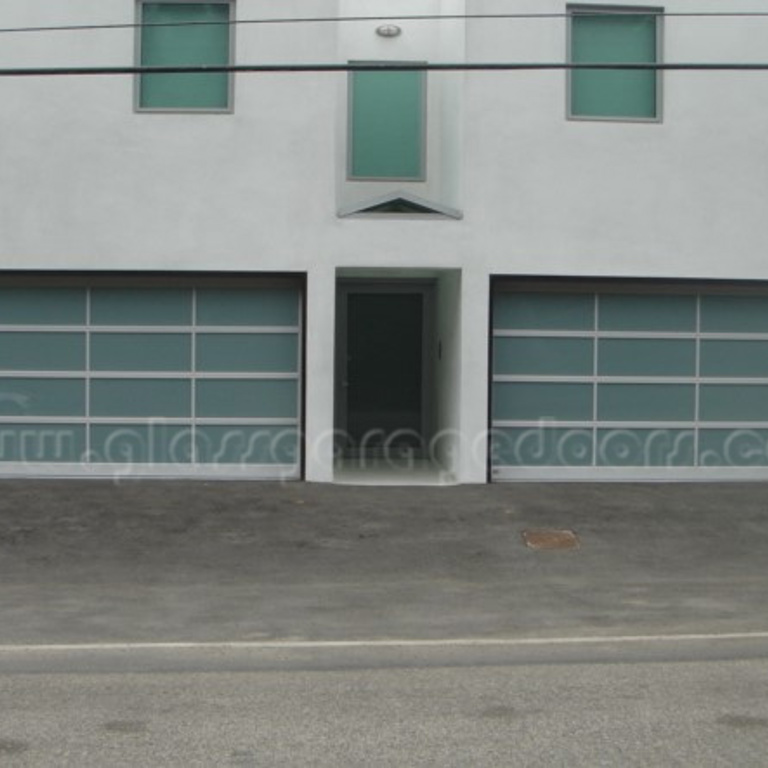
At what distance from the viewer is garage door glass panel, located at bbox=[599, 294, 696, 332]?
15.5 meters

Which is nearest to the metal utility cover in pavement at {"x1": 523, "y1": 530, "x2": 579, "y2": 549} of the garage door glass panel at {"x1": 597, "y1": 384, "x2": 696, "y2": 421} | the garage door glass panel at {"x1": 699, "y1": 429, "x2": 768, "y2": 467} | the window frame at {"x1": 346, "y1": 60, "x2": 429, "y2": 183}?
the garage door glass panel at {"x1": 597, "y1": 384, "x2": 696, "y2": 421}

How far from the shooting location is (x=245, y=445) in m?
15.2

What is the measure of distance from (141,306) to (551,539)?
666 cm

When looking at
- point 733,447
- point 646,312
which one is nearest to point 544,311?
point 646,312

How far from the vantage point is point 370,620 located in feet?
28.3

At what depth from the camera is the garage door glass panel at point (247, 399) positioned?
50.0 feet

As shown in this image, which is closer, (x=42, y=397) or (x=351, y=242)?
(x=351, y=242)

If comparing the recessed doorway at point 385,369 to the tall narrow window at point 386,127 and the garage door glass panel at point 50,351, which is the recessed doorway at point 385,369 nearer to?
the tall narrow window at point 386,127

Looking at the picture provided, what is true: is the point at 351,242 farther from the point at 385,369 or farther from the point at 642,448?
the point at 642,448

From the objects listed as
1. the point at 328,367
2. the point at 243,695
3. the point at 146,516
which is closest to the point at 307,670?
the point at 243,695

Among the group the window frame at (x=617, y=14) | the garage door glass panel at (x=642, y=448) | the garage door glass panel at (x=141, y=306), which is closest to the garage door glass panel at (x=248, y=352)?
the garage door glass panel at (x=141, y=306)

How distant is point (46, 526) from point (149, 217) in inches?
176

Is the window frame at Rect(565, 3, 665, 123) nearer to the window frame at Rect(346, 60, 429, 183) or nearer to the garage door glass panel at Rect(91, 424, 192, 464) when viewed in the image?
the window frame at Rect(346, 60, 429, 183)

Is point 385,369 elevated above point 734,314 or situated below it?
below
